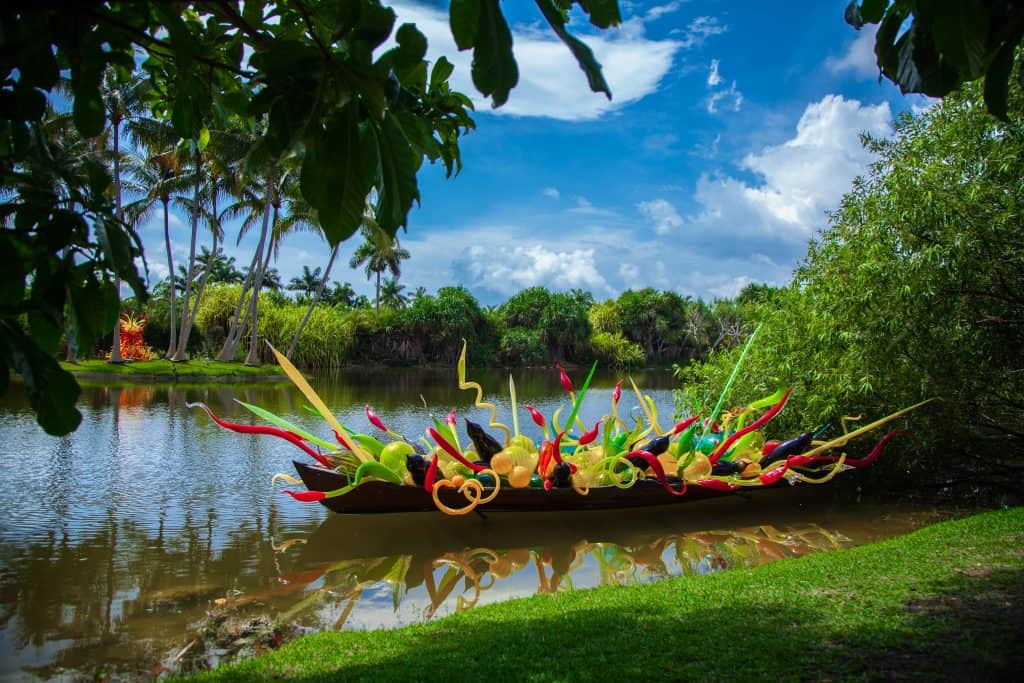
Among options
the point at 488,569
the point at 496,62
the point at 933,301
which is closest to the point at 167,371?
the point at 488,569

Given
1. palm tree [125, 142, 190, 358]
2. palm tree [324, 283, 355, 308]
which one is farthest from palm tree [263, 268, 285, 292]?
palm tree [125, 142, 190, 358]

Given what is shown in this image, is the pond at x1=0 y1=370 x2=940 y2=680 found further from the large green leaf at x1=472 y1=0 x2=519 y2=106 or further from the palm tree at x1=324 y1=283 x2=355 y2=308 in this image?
the palm tree at x1=324 y1=283 x2=355 y2=308

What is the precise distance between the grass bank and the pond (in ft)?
46.2

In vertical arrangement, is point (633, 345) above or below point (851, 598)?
above

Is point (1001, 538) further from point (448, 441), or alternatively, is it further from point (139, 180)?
point (139, 180)

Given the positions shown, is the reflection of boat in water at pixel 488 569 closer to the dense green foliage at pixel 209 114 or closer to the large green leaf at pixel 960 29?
the dense green foliage at pixel 209 114

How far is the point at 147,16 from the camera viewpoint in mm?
2041

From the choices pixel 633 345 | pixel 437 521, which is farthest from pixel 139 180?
pixel 633 345

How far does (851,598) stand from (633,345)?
46.0m

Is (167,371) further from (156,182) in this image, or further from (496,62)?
(496,62)

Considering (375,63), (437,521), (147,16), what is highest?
(147,16)

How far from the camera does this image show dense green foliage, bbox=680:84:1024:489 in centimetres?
752

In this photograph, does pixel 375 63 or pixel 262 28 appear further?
pixel 262 28

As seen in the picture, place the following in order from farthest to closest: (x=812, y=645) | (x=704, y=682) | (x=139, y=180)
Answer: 1. (x=139, y=180)
2. (x=812, y=645)
3. (x=704, y=682)
